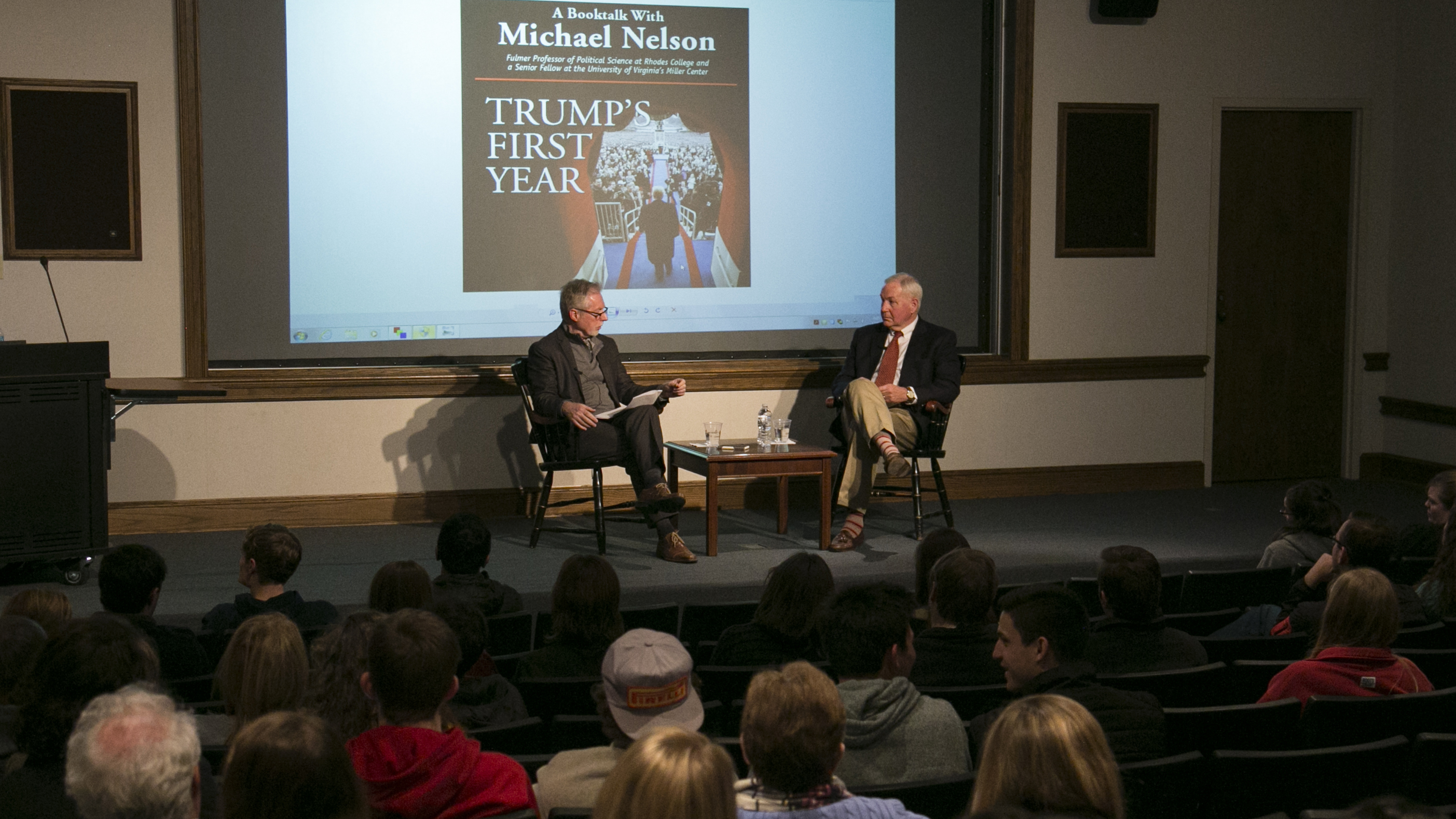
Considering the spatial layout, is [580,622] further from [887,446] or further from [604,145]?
[604,145]

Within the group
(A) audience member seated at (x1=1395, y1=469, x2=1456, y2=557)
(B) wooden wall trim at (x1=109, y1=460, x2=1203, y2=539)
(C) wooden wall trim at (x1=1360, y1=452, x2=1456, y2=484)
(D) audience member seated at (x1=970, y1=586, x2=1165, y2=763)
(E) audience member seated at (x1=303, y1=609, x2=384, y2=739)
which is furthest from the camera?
(C) wooden wall trim at (x1=1360, y1=452, x2=1456, y2=484)

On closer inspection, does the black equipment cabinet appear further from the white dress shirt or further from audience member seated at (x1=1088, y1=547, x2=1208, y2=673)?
audience member seated at (x1=1088, y1=547, x2=1208, y2=673)

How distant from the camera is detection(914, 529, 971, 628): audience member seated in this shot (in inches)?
141

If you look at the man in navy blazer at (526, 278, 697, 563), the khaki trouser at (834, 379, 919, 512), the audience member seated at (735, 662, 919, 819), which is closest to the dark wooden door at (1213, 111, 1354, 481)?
the khaki trouser at (834, 379, 919, 512)

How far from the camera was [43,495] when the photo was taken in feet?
16.9

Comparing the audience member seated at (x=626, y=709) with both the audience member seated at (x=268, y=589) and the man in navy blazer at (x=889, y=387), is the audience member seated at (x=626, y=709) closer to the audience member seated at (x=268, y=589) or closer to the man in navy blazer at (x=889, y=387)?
the audience member seated at (x=268, y=589)

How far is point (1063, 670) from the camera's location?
8.39ft

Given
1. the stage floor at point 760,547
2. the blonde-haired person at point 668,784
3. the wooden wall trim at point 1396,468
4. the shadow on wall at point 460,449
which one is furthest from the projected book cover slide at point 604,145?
the blonde-haired person at point 668,784

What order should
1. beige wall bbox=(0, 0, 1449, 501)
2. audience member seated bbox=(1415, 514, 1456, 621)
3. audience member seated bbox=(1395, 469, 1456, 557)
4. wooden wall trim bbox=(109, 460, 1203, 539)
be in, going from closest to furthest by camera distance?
audience member seated bbox=(1415, 514, 1456, 621)
audience member seated bbox=(1395, 469, 1456, 557)
beige wall bbox=(0, 0, 1449, 501)
wooden wall trim bbox=(109, 460, 1203, 539)

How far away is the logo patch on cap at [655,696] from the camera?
2.18 metres

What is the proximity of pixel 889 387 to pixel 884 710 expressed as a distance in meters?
3.92

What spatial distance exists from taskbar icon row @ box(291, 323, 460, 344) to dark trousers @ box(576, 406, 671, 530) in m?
1.12

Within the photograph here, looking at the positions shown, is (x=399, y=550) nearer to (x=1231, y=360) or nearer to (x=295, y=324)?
(x=295, y=324)

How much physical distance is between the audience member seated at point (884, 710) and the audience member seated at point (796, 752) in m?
0.38
